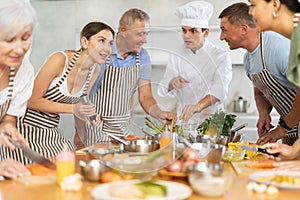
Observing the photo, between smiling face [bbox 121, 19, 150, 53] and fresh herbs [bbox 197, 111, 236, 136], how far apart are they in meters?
0.45

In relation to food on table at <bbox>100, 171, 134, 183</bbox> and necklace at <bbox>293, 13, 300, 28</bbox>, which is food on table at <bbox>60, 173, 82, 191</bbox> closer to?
food on table at <bbox>100, 171, 134, 183</bbox>

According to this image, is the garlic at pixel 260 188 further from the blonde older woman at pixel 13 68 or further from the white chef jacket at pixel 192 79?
the white chef jacket at pixel 192 79

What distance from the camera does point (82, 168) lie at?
5.25 feet

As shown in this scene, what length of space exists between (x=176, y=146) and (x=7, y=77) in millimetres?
782

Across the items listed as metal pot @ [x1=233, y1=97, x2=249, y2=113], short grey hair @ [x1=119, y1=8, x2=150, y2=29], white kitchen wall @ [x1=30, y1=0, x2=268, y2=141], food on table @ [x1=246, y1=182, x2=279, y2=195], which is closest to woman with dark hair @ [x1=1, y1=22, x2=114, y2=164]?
short grey hair @ [x1=119, y1=8, x2=150, y2=29]

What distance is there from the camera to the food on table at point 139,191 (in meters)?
1.33

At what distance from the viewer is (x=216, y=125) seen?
2.30m

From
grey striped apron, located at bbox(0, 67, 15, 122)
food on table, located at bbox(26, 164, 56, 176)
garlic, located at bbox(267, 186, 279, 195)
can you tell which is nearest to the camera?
garlic, located at bbox(267, 186, 279, 195)

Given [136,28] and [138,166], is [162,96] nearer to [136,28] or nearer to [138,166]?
[136,28]

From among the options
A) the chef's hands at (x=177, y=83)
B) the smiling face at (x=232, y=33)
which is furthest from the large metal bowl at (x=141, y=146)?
the smiling face at (x=232, y=33)

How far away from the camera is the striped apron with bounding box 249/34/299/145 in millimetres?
2729

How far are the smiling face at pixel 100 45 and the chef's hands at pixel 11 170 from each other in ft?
2.57

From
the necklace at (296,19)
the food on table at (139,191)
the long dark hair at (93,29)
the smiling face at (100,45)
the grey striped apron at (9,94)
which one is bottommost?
the food on table at (139,191)

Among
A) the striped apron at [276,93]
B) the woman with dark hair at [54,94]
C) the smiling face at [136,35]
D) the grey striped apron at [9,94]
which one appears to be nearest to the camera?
the grey striped apron at [9,94]
